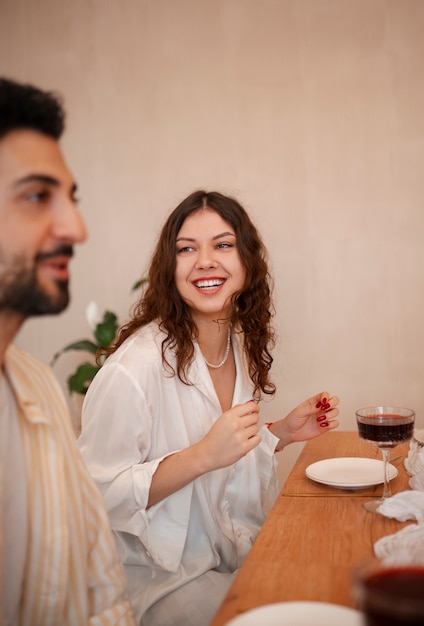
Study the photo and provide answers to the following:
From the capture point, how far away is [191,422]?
1.79 meters

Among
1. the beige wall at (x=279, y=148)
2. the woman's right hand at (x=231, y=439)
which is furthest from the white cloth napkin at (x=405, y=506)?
the beige wall at (x=279, y=148)

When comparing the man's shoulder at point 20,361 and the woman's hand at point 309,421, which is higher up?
the man's shoulder at point 20,361

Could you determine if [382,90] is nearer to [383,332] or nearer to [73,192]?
[383,332]

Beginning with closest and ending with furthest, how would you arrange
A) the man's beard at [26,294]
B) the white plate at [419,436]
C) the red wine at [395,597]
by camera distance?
the red wine at [395,597] < the man's beard at [26,294] < the white plate at [419,436]

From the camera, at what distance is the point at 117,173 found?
132 inches

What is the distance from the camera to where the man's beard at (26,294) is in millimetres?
743

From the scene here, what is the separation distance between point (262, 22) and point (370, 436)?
98.9 inches

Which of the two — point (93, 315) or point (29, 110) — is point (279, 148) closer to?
point (93, 315)

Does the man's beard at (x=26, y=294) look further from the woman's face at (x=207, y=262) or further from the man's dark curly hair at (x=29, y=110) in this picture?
the woman's face at (x=207, y=262)

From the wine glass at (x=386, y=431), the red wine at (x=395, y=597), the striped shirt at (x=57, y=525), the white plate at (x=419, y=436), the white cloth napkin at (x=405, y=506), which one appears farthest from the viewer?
the white plate at (x=419, y=436)

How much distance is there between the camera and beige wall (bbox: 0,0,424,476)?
10.4 feet

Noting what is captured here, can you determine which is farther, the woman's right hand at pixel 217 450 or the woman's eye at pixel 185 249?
the woman's eye at pixel 185 249

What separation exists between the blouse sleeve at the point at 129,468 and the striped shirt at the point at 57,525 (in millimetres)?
495

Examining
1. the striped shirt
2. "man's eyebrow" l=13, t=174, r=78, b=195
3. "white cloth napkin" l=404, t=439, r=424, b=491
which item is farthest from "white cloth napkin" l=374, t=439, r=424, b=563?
"man's eyebrow" l=13, t=174, r=78, b=195
